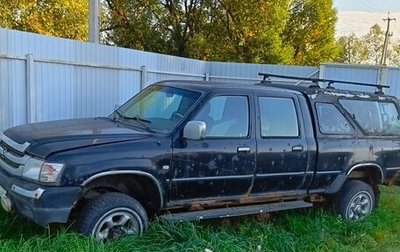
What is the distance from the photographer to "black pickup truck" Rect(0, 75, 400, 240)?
3842 millimetres

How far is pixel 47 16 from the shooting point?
1562cm

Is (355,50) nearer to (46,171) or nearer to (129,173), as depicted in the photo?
(129,173)

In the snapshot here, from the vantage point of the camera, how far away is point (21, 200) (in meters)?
3.77

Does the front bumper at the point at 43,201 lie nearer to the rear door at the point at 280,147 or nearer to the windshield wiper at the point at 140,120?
the windshield wiper at the point at 140,120

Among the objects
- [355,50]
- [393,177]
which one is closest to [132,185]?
[393,177]

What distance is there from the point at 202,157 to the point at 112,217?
1.12m

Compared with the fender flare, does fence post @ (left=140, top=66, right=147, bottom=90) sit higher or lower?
higher

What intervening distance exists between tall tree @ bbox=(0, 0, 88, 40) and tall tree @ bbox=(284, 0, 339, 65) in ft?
36.8

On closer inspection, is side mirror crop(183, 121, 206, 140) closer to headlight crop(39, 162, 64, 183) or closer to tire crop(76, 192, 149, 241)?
tire crop(76, 192, 149, 241)

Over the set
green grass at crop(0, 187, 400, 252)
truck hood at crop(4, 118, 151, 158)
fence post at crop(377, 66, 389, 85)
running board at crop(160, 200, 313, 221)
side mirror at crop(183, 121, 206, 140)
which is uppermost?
fence post at crop(377, 66, 389, 85)

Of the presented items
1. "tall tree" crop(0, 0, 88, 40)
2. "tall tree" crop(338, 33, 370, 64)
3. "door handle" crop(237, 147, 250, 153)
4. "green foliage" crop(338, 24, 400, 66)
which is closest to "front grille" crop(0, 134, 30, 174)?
"door handle" crop(237, 147, 250, 153)

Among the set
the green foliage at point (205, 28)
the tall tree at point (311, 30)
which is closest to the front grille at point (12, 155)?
the green foliage at point (205, 28)

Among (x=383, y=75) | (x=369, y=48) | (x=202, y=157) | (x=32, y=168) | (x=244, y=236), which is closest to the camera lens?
(x=32, y=168)

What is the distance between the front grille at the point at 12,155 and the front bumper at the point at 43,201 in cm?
19
